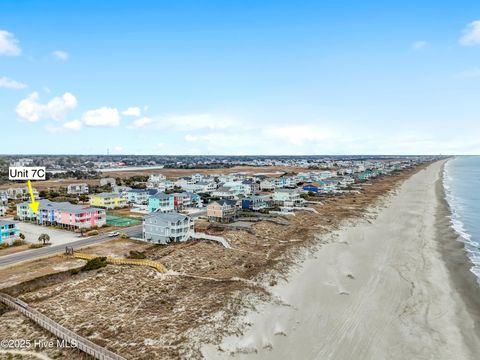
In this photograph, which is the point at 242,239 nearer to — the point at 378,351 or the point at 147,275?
the point at 147,275

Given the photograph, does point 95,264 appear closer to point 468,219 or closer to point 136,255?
point 136,255

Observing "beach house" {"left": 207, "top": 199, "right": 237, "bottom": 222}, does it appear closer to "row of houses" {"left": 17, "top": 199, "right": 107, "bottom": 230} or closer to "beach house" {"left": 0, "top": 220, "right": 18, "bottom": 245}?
"row of houses" {"left": 17, "top": 199, "right": 107, "bottom": 230}

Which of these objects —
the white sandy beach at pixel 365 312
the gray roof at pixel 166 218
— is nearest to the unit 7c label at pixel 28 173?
the gray roof at pixel 166 218

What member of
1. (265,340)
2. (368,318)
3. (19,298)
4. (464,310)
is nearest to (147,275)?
(19,298)

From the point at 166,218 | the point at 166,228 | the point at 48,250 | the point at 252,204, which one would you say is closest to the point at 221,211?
the point at 252,204

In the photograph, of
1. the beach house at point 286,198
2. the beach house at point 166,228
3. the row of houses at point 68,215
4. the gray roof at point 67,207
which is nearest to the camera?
the beach house at point 166,228

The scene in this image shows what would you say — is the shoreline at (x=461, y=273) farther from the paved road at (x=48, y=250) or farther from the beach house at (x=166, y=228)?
the paved road at (x=48, y=250)
